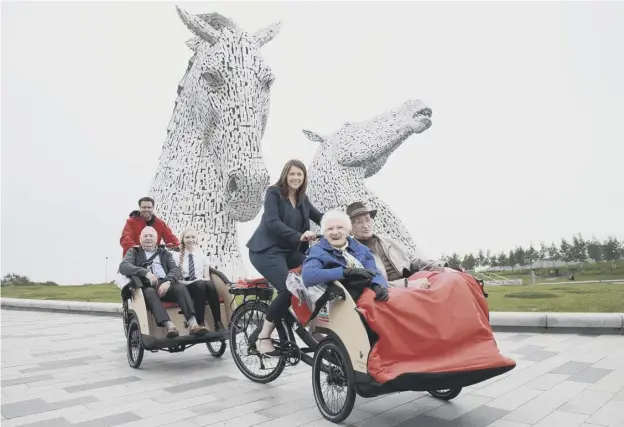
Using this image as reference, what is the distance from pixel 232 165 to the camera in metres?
7.09

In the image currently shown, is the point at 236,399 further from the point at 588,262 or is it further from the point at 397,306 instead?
the point at 588,262

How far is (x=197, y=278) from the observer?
4.89m

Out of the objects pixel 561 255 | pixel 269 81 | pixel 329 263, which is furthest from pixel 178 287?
pixel 561 255

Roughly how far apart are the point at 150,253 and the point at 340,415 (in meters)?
2.80

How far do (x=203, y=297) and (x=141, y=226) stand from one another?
1196 millimetres

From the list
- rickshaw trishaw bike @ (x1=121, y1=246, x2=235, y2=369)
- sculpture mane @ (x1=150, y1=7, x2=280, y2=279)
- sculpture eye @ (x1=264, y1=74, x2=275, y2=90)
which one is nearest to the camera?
rickshaw trishaw bike @ (x1=121, y1=246, x2=235, y2=369)

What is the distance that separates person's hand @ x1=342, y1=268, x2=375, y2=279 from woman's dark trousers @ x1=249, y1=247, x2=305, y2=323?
0.81 metres

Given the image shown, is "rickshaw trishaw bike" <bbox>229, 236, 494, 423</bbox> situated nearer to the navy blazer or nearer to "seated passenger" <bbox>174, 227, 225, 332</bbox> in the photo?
the navy blazer

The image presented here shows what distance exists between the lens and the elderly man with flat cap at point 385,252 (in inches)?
131

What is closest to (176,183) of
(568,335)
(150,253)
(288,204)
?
(150,253)

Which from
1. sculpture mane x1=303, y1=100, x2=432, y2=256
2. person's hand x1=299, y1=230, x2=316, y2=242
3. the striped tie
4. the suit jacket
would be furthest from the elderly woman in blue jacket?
sculpture mane x1=303, y1=100, x2=432, y2=256

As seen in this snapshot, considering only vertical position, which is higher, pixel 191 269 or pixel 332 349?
pixel 191 269

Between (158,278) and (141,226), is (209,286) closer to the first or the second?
(158,278)

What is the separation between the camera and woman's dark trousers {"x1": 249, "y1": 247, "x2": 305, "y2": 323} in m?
3.54
